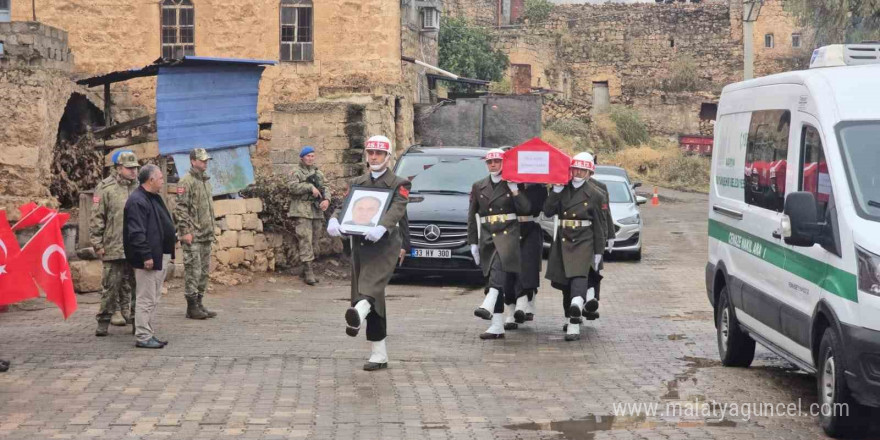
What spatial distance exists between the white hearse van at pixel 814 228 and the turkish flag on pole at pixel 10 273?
5950 mm

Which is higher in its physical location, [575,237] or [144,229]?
[144,229]

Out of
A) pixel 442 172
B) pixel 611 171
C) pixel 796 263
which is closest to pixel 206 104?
pixel 442 172

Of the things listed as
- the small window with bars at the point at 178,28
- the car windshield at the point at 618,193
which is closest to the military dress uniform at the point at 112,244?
the car windshield at the point at 618,193

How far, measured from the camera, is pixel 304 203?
16766 mm

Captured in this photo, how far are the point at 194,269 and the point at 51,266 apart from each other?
7.12ft

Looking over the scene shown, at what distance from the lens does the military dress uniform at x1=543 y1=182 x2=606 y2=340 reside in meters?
11.9

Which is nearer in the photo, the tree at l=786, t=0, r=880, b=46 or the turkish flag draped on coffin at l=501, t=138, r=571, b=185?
the turkish flag draped on coffin at l=501, t=138, r=571, b=185

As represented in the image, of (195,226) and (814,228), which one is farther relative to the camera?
(195,226)

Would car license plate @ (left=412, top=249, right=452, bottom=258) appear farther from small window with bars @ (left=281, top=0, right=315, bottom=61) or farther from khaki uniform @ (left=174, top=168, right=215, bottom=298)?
small window with bars @ (left=281, top=0, right=315, bottom=61)

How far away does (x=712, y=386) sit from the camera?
930 centimetres

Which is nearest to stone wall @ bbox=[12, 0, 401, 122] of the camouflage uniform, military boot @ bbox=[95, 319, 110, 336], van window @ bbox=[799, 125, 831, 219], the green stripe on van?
the camouflage uniform

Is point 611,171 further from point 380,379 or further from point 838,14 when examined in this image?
point 380,379

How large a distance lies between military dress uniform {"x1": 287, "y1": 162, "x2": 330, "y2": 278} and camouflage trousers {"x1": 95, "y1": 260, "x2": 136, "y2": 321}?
183 inches

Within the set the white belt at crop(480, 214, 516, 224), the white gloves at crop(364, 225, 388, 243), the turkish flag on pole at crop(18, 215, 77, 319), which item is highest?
the white gloves at crop(364, 225, 388, 243)
